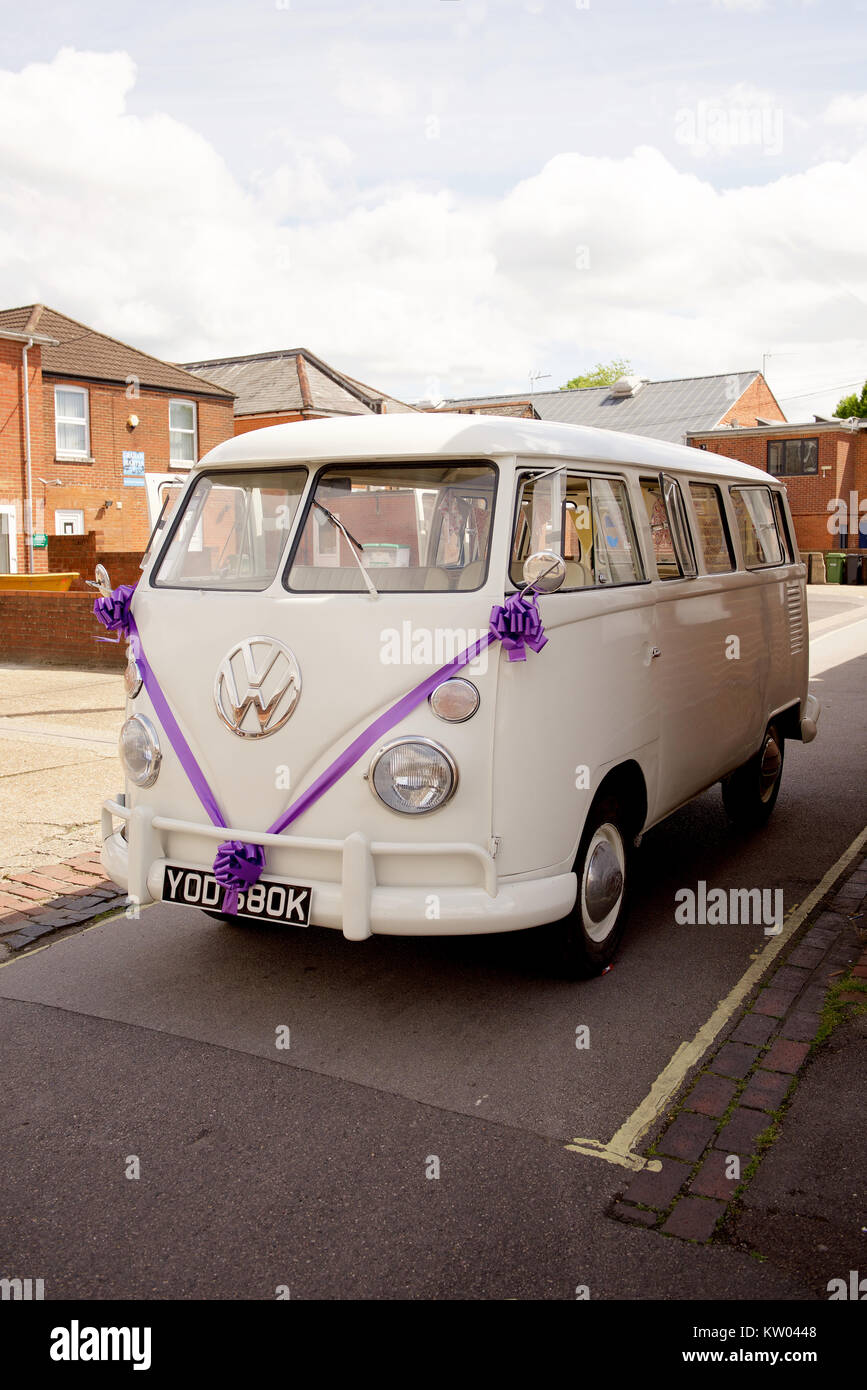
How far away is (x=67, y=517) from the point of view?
1209 inches

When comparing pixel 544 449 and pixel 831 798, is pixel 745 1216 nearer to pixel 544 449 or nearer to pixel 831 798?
pixel 544 449

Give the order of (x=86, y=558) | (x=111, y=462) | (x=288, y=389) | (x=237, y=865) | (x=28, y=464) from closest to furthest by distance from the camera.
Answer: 1. (x=237, y=865)
2. (x=86, y=558)
3. (x=28, y=464)
4. (x=111, y=462)
5. (x=288, y=389)

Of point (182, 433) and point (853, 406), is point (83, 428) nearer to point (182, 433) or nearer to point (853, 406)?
point (182, 433)

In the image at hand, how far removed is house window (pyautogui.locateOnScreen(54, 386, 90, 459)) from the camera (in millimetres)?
31141

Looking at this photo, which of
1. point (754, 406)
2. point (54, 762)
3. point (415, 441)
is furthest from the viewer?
point (754, 406)

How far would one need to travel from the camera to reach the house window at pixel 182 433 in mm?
34875

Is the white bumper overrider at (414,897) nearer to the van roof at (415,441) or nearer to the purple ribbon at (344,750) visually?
the purple ribbon at (344,750)

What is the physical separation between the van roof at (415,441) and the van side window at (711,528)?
1104mm

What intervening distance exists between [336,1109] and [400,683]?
58.5 inches

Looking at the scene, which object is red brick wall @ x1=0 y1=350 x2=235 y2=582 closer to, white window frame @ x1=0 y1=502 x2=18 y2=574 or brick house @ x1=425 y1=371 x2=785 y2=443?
white window frame @ x1=0 y1=502 x2=18 y2=574

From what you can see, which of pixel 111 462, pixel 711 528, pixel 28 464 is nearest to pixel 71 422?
pixel 111 462

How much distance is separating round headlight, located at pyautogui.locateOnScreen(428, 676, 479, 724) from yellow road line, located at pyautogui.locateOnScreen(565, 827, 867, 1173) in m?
1.46
